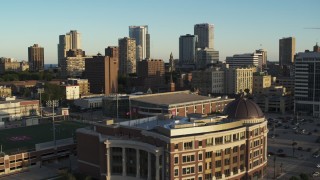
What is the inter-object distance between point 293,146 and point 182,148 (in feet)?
102

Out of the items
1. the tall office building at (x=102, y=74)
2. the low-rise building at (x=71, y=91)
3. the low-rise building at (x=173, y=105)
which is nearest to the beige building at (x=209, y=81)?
the tall office building at (x=102, y=74)

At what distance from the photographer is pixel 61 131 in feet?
243

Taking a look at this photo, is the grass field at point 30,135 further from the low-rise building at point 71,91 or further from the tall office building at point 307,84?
the tall office building at point 307,84

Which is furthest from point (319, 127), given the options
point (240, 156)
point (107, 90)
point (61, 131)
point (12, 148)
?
point (107, 90)

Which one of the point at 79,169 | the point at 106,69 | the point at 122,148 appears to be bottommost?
the point at 79,169

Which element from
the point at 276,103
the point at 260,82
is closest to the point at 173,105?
the point at 276,103

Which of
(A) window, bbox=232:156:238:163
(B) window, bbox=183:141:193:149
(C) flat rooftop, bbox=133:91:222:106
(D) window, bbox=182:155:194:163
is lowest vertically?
(A) window, bbox=232:156:238:163

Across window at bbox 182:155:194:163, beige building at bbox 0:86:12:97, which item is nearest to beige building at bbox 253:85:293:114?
window at bbox 182:155:194:163

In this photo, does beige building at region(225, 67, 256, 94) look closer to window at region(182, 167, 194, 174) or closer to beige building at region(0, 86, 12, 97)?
beige building at region(0, 86, 12, 97)

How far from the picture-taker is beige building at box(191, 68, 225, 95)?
14638 centimetres

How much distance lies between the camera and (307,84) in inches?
4345

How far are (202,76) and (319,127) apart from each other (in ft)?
203

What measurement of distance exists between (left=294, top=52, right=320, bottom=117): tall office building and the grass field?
2394 inches

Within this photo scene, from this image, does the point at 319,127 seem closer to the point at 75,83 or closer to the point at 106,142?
the point at 106,142
